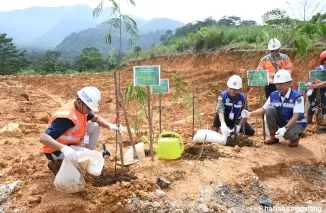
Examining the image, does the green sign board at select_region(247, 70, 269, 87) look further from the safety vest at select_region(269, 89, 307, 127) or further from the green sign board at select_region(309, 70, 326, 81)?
the green sign board at select_region(309, 70, 326, 81)

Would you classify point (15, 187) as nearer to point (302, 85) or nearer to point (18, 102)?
point (302, 85)

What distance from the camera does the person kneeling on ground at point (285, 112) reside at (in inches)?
176

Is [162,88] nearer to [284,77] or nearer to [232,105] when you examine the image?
[232,105]

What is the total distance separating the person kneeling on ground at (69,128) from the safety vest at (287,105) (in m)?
2.15

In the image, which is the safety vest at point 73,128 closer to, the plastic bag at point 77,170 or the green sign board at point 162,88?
the plastic bag at point 77,170

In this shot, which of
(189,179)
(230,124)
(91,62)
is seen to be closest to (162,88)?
(230,124)

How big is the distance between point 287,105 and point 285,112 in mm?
108

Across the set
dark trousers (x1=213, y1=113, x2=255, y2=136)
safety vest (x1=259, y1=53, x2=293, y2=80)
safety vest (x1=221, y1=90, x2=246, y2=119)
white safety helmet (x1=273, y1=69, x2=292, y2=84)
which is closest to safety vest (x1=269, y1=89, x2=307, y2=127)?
white safety helmet (x1=273, y1=69, x2=292, y2=84)

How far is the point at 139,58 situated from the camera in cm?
2033

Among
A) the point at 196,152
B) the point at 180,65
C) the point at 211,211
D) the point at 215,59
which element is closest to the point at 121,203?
the point at 211,211

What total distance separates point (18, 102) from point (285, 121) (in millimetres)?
6889

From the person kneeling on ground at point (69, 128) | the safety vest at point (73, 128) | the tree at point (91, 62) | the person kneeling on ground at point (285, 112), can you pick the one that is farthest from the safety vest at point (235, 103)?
the tree at point (91, 62)

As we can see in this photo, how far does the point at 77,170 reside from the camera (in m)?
3.19

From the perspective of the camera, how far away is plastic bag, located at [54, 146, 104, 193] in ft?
10.4
